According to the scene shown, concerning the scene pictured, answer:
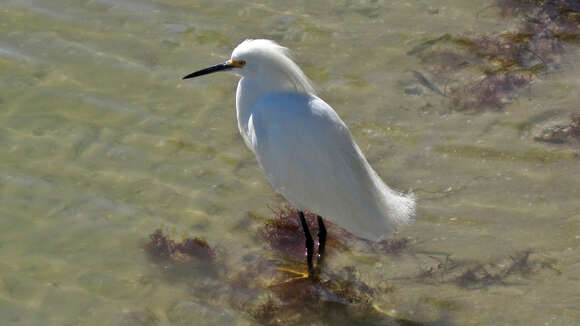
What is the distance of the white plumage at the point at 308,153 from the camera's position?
5.23 metres

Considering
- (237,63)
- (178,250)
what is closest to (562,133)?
(237,63)

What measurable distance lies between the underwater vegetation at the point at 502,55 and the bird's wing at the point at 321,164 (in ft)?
6.64

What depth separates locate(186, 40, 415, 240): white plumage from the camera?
5.23 m

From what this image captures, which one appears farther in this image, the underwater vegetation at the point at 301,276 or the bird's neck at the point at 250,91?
the bird's neck at the point at 250,91

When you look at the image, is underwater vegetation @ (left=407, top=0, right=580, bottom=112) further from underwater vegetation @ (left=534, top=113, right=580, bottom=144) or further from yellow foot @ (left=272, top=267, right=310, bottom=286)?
yellow foot @ (left=272, top=267, right=310, bottom=286)

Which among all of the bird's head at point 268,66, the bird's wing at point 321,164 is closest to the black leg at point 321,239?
the bird's wing at point 321,164

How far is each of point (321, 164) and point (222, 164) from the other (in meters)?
1.62

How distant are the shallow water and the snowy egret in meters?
0.55

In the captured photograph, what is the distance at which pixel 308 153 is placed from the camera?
522 centimetres

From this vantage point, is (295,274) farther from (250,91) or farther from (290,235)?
(250,91)

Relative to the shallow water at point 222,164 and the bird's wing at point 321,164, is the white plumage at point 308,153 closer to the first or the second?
the bird's wing at point 321,164

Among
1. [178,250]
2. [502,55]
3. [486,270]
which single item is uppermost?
[502,55]

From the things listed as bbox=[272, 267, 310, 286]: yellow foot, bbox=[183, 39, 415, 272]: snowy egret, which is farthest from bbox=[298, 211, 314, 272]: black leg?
bbox=[183, 39, 415, 272]: snowy egret

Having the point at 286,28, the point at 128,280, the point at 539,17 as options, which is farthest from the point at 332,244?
the point at 539,17
